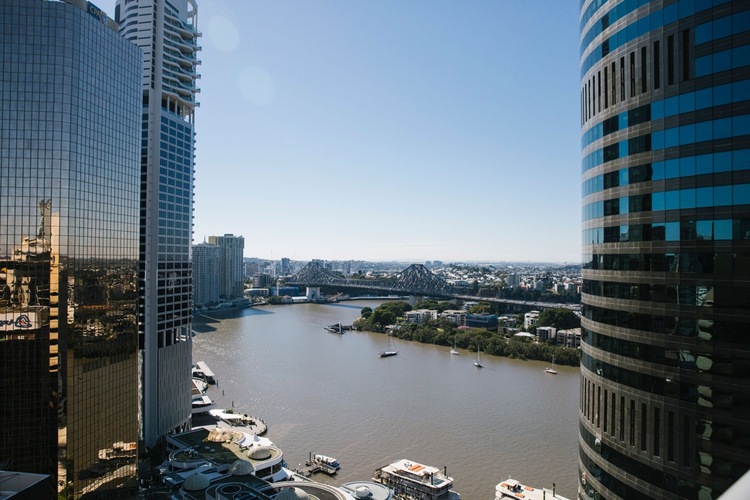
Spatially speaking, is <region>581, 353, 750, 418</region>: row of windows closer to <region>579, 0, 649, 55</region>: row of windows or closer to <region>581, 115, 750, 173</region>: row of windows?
<region>581, 115, 750, 173</region>: row of windows

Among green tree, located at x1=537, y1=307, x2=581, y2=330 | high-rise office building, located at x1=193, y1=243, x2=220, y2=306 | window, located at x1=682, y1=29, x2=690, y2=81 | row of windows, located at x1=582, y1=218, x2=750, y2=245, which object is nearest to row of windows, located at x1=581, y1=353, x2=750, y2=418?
row of windows, located at x1=582, y1=218, x2=750, y2=245

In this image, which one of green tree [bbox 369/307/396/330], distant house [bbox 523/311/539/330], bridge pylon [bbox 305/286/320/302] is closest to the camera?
distant house [bbox 523/311/539/330]

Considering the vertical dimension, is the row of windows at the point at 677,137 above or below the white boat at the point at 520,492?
above

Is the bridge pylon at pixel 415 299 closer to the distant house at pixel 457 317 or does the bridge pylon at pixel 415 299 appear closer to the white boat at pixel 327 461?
the distant house at pixel 457 317

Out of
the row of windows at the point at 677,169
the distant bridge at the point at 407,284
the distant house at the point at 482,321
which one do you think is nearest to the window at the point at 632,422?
the row of windows at the point at 677,169

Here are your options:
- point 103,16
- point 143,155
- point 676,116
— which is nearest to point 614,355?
point 676,116

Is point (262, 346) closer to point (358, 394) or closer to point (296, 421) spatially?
point (358, 394)
